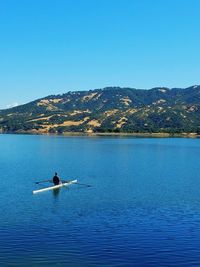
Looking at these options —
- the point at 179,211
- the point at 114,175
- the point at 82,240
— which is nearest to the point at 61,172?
the point at 114,175

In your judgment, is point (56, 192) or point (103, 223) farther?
point (56, 192)

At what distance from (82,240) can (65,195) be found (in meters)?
31.5

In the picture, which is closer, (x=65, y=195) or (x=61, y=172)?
(x=65, y=195)

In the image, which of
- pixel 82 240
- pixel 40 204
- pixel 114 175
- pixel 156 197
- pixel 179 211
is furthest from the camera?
pixel 114 175

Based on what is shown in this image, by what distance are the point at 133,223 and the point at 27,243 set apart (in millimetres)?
14032

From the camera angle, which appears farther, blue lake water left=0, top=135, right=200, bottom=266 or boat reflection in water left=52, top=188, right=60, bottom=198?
boat reflection in water left=52, top=188, right=60, bottom=198

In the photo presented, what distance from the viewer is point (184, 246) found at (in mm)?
44469

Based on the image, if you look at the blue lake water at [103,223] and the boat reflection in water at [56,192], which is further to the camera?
the boat reflection in water at [56,192]

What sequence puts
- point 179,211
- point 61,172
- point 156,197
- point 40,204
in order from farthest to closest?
point 61,172
point 156,197
point 40,204
point 179,211

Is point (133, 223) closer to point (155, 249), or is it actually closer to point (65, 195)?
point (155, 249)

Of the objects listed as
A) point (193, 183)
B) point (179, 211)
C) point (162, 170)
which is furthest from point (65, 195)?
point (162, 170)

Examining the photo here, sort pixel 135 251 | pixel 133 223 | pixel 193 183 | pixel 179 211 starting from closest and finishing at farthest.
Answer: pixel 135 251
pixel 133 223
pixel 179 211
pixel 193 183

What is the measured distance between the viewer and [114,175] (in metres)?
107

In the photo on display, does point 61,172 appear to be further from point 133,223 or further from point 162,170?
point 133,223
